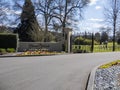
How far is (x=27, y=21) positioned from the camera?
58.9 meters

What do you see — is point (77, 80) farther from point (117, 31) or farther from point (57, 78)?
point (117, 31)

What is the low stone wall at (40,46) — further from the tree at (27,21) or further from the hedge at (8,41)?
the tree at (27,21)

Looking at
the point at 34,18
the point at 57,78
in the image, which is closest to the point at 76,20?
the point at 34,18

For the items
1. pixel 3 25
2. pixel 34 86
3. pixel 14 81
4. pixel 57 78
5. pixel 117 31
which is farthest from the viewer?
pixel 3 25

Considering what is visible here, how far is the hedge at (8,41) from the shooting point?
35.5m

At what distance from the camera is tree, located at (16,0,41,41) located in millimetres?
56781

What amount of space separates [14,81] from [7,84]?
0.67 meters

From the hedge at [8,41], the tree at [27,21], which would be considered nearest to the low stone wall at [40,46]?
the hedge at [8,41]

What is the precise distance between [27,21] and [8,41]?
77.3 feet

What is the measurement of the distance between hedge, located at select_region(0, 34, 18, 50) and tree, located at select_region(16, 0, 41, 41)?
1938 centimetres

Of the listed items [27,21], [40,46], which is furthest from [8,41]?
[27,21]

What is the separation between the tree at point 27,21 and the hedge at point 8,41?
19.4 metres

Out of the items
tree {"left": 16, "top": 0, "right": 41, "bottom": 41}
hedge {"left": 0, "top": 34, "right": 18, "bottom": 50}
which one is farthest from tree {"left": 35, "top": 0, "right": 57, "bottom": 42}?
hedge {"left": 0, "top": 34, "right": 18, "bottom": 50}

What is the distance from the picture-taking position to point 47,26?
5694 centimetres
